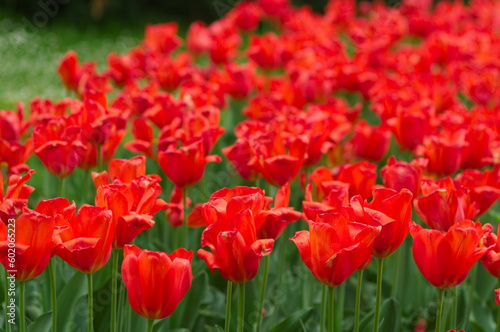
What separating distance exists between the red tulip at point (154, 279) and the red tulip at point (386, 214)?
393 mm

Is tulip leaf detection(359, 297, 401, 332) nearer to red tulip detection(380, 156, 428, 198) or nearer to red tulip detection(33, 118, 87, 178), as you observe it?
red tulip detection(380, 156, 428, 198)

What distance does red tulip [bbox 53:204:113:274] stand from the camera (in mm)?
1386

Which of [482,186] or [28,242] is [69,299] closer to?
[28,242]

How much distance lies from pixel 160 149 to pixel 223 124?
175 centimetres

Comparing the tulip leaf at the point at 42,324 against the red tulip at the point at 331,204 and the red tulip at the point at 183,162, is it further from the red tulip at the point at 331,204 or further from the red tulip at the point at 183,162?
the red tulip at the point at 331,204

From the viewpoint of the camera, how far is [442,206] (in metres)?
1.66

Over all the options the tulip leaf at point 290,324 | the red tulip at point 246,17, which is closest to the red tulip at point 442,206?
the tulip leaf at point 290,324

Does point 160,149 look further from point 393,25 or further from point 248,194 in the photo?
point 393,25

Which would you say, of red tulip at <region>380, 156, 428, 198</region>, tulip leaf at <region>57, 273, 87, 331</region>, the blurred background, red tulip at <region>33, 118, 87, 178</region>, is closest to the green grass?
the blurred background

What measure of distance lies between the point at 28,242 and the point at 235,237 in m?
0.41

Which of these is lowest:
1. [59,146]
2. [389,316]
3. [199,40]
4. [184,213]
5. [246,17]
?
[389,316]

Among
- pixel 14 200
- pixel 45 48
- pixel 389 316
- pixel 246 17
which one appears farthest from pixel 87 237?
pixel 45 48

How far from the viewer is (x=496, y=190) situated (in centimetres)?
185

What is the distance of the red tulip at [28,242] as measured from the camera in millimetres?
1360
